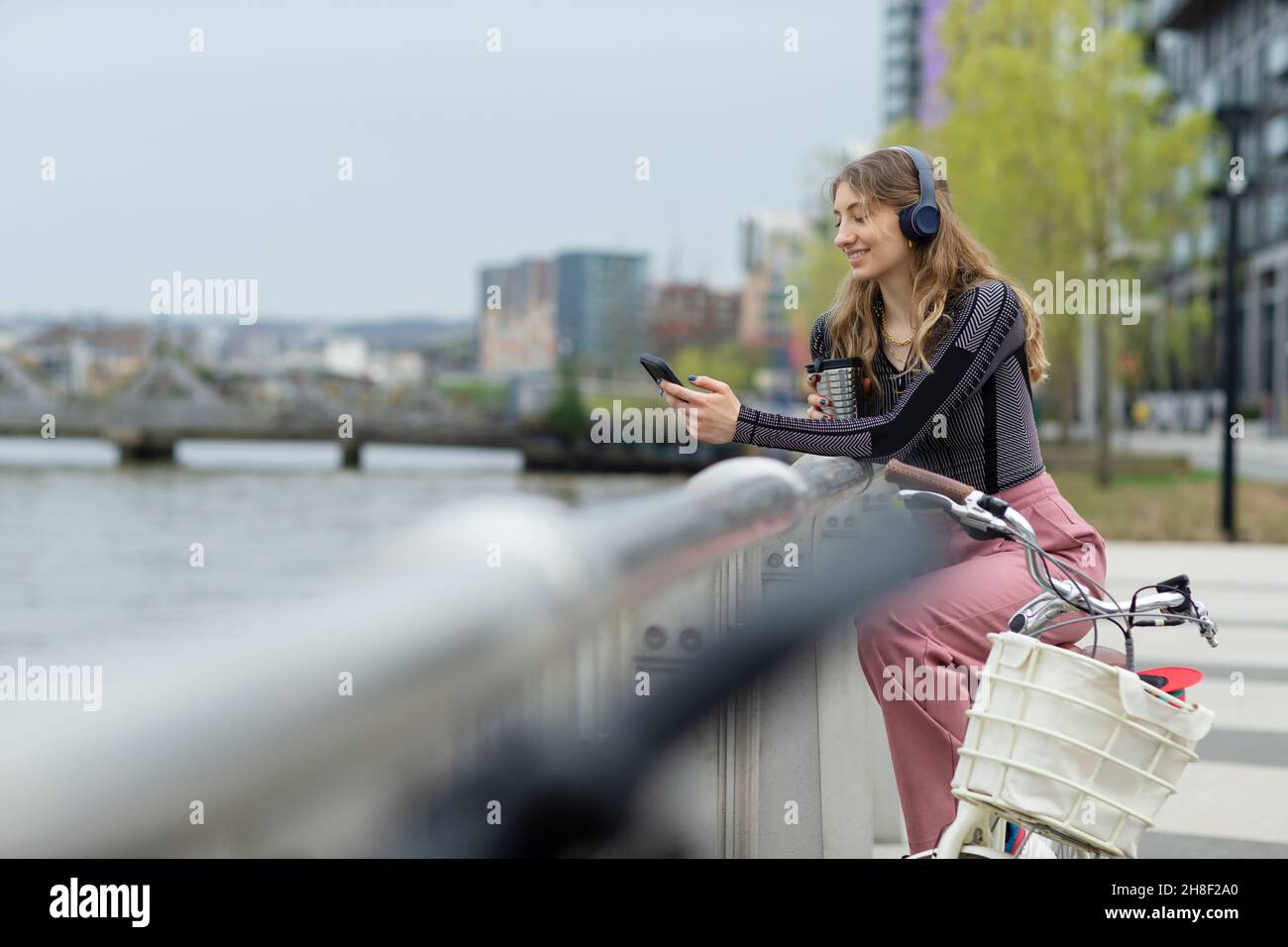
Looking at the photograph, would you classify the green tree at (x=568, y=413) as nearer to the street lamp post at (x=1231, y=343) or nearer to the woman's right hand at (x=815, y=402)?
the street lamp post at (x=1231, y=343)

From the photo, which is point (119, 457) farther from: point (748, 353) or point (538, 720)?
point (538, 720)

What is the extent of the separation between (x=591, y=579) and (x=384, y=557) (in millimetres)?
225

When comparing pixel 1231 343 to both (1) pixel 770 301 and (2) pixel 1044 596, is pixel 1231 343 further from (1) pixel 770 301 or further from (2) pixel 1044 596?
(1) pixel 770 301

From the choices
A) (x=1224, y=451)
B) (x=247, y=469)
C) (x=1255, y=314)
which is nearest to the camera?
(x=1224, y=451)

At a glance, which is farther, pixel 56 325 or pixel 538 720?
pixel 56 325

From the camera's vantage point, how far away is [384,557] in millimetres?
894

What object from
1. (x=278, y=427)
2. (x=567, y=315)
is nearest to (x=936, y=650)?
(x=278, y=427)

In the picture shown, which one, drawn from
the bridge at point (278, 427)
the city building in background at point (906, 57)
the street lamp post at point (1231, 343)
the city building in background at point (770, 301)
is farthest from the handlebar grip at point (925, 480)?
the city building in background at point (906, 57)

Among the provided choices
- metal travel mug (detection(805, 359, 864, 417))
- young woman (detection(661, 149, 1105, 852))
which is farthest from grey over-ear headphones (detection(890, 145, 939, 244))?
metal travel mug (detection(805, 359, 864, 417))

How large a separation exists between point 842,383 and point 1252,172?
170ft

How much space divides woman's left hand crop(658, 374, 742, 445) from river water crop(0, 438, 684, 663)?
39.0 feet

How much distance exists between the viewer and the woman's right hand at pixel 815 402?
2.86 metres

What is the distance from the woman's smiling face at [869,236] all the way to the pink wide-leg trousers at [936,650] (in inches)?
22.9
